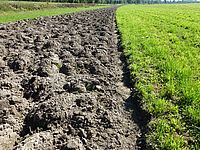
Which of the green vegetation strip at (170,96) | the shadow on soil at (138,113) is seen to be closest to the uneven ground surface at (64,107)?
the shadow on soil at (138,113)

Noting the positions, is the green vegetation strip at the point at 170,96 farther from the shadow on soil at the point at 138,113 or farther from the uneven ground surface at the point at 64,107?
the uneven ground surface at the point at 64,107

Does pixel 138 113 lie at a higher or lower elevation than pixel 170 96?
lower

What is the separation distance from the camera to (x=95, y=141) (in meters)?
2.52

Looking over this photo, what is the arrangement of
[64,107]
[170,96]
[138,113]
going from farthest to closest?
[170,96], [138,113], [64,107]

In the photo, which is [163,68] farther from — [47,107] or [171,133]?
[47,107]

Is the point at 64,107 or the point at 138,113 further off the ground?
the point at 64,107

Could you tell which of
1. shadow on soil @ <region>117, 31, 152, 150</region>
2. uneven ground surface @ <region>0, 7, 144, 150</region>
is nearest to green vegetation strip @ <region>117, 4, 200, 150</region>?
shadow on soil @ <region>117, 31, 152, 150</region>

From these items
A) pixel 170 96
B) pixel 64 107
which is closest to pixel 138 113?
pixel 170 96

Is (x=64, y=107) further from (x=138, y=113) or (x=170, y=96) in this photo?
(x=170, y=96)

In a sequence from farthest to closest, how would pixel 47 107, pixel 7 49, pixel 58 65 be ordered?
pixel 7 49 → pixel 58 65 → pixel 47 107

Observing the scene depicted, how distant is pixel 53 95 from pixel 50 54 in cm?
262

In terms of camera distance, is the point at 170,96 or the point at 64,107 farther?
the point at 170,96

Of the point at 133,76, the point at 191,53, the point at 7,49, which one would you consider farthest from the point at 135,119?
the point at 7,49

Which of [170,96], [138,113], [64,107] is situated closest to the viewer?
[64,107]
